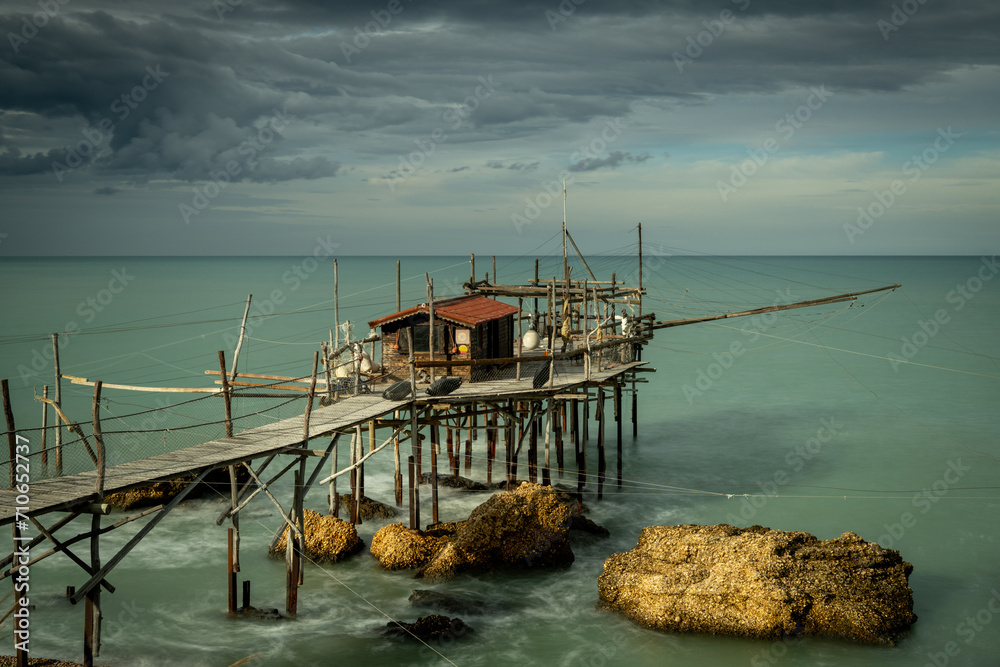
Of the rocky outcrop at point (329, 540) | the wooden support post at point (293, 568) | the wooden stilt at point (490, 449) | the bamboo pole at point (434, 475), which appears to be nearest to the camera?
the wooden support post at point (293, 568)

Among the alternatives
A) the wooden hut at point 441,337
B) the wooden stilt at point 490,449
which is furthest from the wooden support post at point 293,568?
the wooden stilt at point 490,449

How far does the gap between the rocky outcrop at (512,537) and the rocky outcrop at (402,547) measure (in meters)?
0.42

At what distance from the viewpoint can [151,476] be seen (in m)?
17.5

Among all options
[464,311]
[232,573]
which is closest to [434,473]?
[464,311]

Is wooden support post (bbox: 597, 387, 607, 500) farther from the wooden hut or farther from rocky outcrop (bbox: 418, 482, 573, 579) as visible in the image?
rocky outcrop (bbox: 418, 482, 573, 579)

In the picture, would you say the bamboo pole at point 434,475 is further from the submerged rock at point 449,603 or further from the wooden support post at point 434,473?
the submerged rock at point 449,603

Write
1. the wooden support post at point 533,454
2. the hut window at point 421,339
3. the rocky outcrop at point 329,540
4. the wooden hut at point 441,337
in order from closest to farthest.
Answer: the rocky outcrop at point 329,540
the wooden hut at point 441,337
the wooden support post at point 533,454
the hut window at point 421,339

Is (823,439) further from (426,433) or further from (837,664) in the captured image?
(837,664)

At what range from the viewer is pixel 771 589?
19.8 metres

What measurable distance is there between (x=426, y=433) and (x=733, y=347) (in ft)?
149

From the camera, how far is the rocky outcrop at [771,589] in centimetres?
1980

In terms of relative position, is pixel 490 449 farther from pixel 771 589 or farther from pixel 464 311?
pixel 771 589

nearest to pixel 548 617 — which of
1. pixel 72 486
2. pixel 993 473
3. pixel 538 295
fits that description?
pixel 72 486

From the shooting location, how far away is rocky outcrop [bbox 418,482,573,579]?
2352 centimetres
